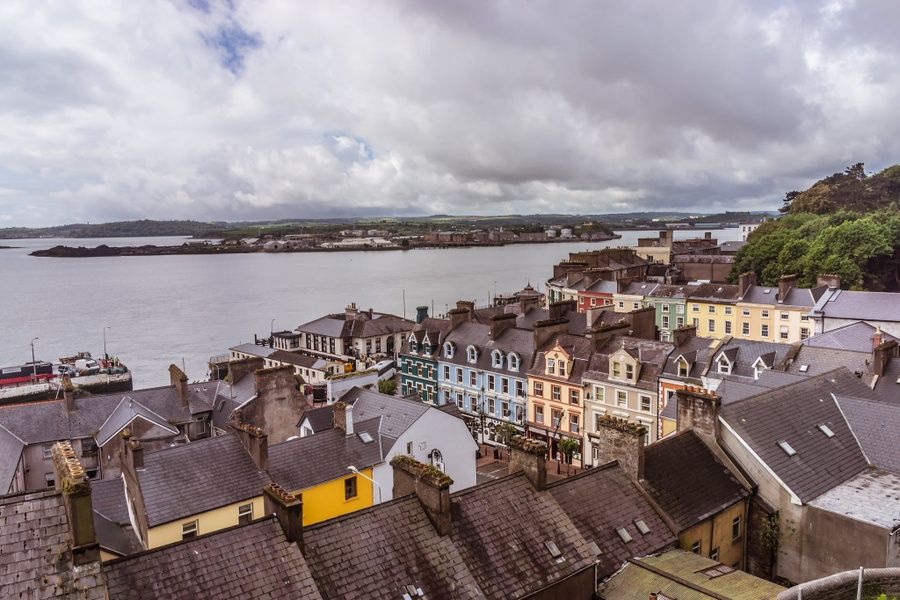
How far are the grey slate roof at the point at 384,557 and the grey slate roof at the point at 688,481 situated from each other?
694 cm

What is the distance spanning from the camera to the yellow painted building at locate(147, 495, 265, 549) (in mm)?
20250

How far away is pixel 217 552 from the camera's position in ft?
40.8

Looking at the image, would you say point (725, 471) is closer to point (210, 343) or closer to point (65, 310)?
point (210, 343)

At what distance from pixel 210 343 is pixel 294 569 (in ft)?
305

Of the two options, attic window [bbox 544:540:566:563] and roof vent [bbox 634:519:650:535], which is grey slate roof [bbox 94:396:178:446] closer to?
attic window [bbox 544:540:566:563]

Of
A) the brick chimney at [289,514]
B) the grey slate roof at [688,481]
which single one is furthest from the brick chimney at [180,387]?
the grey slate roof at [688,481]

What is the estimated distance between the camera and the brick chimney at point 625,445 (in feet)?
57.7

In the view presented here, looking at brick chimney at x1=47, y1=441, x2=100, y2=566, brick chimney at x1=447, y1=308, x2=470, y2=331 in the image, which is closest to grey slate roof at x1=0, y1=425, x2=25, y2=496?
brick chimney at x1=47, y1=441, x2=100, y2=566

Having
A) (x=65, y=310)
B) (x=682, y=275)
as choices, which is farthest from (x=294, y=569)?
(x=65, y=310)

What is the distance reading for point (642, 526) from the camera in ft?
54.4

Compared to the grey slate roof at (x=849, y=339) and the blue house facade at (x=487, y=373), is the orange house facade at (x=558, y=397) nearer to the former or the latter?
the blue house facade at (x=487, y=373)

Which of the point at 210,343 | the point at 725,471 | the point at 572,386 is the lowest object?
the point at 210,343

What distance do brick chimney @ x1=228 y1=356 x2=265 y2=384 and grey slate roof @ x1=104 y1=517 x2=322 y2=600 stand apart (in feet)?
98.0

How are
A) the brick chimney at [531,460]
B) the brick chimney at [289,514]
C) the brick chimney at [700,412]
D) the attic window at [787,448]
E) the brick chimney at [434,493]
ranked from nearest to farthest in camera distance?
the brick chimney at [289,514]
the brick chimney at [434,493]
the brick chimney at [531,460]
the attic window at [787,448]
the brick chimney at [700,412]
